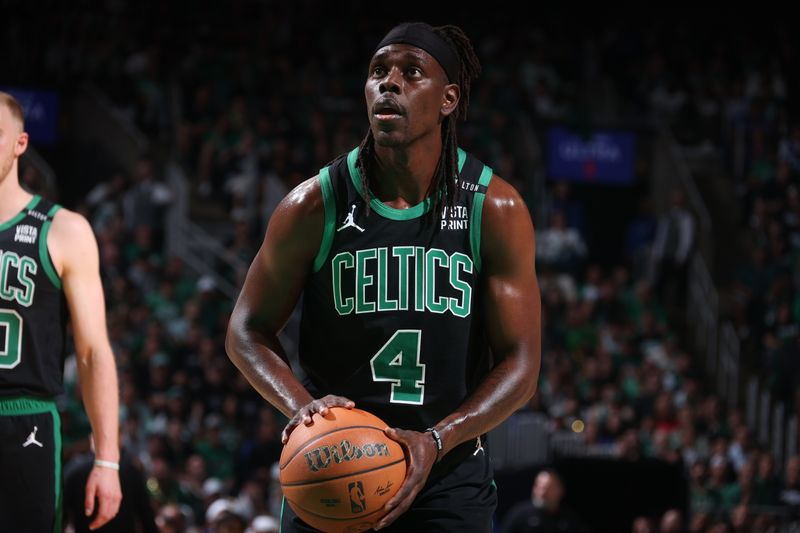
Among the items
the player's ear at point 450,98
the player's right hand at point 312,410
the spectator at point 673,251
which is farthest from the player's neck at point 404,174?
the spectator at point 673,251

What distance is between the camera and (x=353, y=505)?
11.3 ft

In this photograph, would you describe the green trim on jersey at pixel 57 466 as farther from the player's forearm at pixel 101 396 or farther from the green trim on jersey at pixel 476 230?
Answer: the green trim on jersey at pixel 476 230

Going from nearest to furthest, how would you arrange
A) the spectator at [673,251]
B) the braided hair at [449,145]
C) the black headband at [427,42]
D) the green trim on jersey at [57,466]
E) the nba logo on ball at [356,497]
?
the nba logo on ball at [356,497] < the black headband at [427,42] < the braided hair at [449,145] < the green trim on jersey at [57,466] < the spectator at [673,251]

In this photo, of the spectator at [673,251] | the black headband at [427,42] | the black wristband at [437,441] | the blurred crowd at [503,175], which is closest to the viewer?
the black wristband at [437,441]

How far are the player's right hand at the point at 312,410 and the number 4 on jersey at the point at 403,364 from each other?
269 millimetres

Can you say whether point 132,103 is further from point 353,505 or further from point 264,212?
point 353,505

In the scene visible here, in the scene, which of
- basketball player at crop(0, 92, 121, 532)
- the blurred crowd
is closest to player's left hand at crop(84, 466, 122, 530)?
basketball player at crop(0, 92, 121, 532)

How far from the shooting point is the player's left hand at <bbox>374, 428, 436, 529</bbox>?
3469mm

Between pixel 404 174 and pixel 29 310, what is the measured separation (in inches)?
59.7

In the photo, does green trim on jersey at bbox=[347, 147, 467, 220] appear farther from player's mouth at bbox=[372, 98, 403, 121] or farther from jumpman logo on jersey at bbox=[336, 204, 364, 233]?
player's mouth at bbox=[372, 98, 403, 121]

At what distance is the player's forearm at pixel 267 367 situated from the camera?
373 centimetres

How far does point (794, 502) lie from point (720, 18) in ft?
40.1

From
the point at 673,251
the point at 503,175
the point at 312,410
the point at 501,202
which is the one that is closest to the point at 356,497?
the point at 312,410

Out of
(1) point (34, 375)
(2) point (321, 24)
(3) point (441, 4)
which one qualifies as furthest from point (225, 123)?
(1) point (34, 375)
